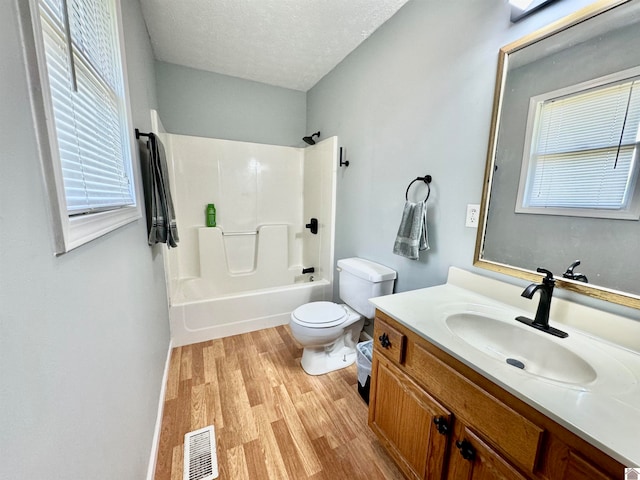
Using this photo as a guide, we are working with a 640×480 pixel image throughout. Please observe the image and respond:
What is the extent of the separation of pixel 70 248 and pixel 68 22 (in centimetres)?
57

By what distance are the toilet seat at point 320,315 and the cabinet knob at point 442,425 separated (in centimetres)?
90

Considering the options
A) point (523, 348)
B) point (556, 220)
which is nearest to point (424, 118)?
point (556, 220)

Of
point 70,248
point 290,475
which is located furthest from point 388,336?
point 70,248

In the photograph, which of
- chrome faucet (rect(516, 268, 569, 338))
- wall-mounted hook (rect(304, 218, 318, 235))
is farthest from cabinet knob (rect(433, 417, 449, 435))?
wall-mounted hook (rect(304, 218, 318, 235))

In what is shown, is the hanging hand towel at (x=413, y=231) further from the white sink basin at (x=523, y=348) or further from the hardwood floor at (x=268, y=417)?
the hardwood floor at (x=268, y=417)

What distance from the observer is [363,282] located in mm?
1854

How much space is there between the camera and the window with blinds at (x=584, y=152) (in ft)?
2.81

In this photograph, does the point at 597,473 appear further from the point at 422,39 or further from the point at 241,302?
the point at 241,302

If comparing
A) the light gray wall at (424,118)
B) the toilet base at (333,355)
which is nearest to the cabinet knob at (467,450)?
the light gray wall at (424,118)

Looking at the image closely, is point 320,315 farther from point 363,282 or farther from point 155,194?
point 155,194

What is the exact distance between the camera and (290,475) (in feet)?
3.93

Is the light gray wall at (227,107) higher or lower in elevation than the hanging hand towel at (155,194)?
higher

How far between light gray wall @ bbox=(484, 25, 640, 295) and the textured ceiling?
41.9 inches

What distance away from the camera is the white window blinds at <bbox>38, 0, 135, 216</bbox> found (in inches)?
23.1
